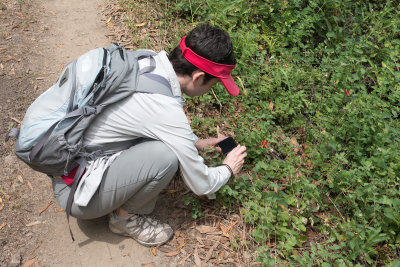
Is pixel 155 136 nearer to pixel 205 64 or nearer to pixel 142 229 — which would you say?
pixel 205 64

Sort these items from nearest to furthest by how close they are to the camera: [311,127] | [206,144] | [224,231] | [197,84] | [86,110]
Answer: [86,110] → [197,84] → [224,231] → [206,144] → [311,127]

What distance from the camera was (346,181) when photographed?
3.11 meters

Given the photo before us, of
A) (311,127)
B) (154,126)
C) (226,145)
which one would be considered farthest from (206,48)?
(311,127)

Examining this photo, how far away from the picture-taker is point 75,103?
2223 millimetres

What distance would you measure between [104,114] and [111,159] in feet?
1.15

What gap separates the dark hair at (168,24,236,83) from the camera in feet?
7.91

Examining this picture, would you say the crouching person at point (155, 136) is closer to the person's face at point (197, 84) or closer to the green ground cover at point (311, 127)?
the person's face at point (197, 84)

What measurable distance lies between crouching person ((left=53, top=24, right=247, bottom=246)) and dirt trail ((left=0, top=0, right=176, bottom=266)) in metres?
0.44

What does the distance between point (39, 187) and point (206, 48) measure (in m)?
2.06

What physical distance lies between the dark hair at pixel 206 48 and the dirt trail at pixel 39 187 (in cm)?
151

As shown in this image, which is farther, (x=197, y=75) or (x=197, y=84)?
(x=197, y=84)

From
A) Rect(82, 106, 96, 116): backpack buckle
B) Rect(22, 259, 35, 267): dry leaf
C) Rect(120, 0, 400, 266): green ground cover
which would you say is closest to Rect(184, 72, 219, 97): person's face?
Rect(82, 106, 96, 116): backpack buckle

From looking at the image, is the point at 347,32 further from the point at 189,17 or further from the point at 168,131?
the point at 168,131

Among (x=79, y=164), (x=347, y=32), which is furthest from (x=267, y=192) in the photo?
(x=347, y=32)
